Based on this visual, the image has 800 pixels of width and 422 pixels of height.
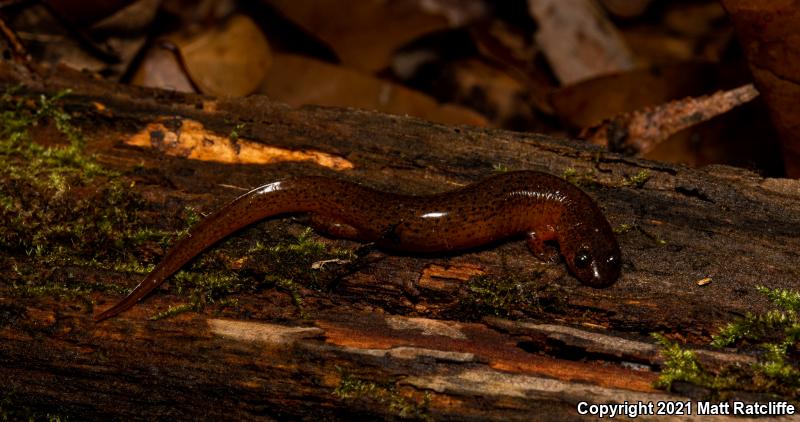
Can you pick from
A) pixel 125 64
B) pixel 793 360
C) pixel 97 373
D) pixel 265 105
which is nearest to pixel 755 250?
pixel 793 360

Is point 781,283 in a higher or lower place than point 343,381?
higher

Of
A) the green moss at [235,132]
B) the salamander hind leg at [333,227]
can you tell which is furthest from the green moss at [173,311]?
the green moss at [235,132]

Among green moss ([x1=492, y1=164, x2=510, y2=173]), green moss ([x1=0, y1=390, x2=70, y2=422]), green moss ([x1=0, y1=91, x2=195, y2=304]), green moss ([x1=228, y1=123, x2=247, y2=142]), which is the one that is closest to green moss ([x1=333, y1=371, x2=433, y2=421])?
green moss ([x1=0, y1=91, x2=195, y2=304])

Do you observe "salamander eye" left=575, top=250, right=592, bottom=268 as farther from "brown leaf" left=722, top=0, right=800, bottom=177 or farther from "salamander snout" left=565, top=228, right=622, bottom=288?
"brown leaf" left=722, top=0, right=800, bottom=177

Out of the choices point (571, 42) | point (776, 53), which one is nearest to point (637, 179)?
point (776, 53)

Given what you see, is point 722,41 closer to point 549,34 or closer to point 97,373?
point 549,34

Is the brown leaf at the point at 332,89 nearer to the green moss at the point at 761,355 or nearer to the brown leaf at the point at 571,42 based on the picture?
the brown leaf at the point at 571,42

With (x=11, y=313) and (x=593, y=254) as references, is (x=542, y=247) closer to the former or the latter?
(x=593, y=254)
